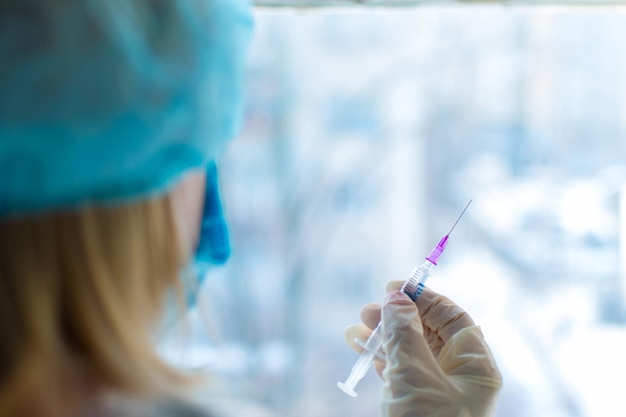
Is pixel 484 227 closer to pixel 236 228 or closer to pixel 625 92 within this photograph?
pixel 625 92

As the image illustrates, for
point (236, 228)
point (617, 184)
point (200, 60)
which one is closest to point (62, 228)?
point (200, 60)

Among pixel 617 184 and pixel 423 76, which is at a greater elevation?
pixel 423 76

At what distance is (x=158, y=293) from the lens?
0.61 metres

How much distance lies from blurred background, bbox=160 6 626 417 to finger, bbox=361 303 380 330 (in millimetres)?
476

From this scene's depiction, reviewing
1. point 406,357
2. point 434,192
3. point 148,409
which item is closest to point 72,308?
point 148,409

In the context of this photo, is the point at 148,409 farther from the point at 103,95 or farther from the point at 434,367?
the point at 434,367

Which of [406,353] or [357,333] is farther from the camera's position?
[357,333]

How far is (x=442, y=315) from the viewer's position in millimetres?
946

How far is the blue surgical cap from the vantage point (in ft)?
1.64

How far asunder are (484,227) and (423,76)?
366 millimetres

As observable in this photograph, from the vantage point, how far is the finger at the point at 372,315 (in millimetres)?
948

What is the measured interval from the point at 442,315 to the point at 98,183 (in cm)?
58

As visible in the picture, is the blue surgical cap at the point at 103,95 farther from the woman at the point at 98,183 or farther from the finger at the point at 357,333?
the finger at the point at 357,333

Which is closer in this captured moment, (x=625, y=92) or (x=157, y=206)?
(x=157, y=206)
